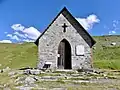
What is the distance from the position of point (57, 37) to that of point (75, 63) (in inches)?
169

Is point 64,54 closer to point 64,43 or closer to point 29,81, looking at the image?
point 64,43

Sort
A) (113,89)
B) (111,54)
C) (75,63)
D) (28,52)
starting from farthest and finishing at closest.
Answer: (28,52) → (111,54) → (75,63) → (113,89)

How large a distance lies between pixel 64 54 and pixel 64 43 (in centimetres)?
156

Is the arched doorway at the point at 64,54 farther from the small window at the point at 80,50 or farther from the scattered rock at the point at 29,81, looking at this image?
the scattered rock at the point at 29,81

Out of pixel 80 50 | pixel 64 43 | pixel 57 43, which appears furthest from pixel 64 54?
pixel 80 50

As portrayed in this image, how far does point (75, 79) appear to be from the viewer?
25188 millimetres

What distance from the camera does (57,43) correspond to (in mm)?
36188

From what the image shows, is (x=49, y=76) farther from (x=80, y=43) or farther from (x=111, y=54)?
(x=111, y=54)

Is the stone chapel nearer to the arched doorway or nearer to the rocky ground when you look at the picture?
the arched doorway

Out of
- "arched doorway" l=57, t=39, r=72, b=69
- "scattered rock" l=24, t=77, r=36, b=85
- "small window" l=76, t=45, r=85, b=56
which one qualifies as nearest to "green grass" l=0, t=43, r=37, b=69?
"arched doorway" l=57, t=39, r=72, b=69

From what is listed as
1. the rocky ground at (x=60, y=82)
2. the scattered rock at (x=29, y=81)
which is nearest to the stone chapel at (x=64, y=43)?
the rocky ground at (x=60, y=82)

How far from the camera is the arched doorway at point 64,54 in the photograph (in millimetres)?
36694

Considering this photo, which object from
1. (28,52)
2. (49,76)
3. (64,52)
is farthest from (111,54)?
(49,76)

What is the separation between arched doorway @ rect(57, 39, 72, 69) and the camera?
120 feet
